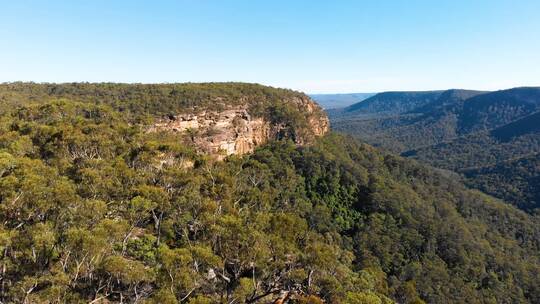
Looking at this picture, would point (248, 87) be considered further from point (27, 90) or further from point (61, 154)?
point (61, 154)

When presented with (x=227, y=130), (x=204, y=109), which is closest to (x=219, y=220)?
(x=227, y=130)

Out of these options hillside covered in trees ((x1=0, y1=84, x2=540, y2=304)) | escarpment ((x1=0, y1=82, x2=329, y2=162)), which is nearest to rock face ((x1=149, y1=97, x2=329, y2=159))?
escarpment ((x1=0, y1=82, x2=329, y2=162))

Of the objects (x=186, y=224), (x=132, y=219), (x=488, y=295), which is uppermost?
(x=132, y=219)

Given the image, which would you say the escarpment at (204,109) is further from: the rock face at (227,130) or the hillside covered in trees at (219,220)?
the hillside covered in trees at (219,220)

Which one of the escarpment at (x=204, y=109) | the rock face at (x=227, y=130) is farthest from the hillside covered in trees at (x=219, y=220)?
the rock face at (x=227, y=130)

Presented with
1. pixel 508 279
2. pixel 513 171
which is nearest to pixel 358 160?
pixel 508 279
